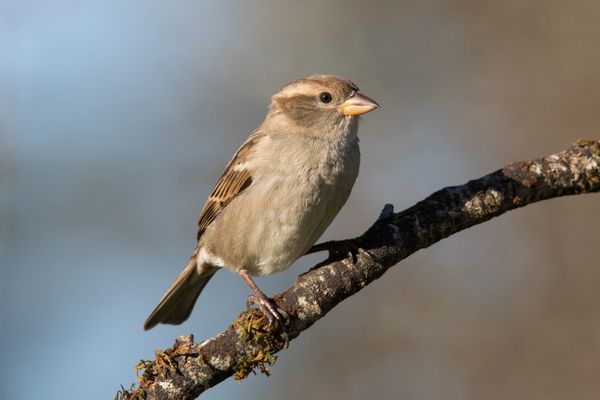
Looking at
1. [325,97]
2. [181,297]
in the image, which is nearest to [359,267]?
[325,97]

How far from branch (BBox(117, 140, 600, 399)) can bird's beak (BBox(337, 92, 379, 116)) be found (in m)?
0.60

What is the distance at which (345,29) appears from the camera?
6281 millimetres

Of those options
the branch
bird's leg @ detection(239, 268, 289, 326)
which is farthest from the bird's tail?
bird's leg @ detection(239, 268, 289, 326)

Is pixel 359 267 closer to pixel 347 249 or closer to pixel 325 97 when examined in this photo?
pixel 347 249

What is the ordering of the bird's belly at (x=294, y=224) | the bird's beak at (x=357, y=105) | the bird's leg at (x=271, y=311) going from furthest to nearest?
the bird's beak at (x=357, y=105) < the bird's belly at (x=294, y=224) < the bird's leg at (x=271, y=311)

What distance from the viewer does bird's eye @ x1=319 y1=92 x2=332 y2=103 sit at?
434 cm

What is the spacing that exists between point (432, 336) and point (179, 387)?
263 centimetres

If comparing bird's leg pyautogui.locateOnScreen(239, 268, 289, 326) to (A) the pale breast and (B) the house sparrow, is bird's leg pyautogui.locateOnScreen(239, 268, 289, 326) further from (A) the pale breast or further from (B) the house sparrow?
(A) the pale breast

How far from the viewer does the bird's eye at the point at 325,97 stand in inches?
171

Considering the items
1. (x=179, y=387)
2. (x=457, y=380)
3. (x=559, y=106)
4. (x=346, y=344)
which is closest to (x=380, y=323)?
(x=346, y=344)

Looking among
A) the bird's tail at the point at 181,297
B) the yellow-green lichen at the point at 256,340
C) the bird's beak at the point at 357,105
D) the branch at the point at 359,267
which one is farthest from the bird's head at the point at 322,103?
the yellow-green lichen at the point at 256,340

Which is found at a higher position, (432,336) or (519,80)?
(519,80)

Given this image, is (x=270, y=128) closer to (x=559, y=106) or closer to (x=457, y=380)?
(x=457, y=380)

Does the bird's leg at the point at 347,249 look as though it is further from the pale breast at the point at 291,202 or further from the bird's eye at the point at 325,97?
the bird's eye at the point at 325,97
